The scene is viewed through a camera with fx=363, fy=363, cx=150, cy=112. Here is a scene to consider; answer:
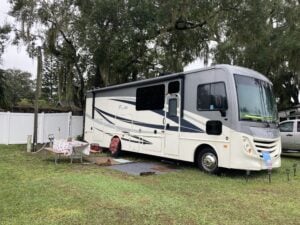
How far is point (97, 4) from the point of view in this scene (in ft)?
46.5

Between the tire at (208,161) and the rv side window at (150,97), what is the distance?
223cm

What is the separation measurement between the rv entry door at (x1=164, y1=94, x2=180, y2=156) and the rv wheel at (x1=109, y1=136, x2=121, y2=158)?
2813 millimetres

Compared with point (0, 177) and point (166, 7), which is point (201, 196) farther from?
point (166, 7)

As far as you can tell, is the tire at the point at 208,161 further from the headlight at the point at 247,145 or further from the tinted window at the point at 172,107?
the tinted window at the point at 172,107

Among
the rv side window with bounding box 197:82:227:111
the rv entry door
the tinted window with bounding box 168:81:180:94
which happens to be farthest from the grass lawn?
the tinted window with bounding box 168:81:180:94

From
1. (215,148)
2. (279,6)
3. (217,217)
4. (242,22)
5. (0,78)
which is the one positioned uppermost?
(279,6)

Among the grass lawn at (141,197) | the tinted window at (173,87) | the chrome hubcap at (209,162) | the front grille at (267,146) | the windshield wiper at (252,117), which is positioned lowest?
the grass lawn at (141,197)

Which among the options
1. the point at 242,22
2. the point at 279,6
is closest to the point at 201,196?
the point at 242,22

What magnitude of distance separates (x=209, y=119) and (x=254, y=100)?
1.29 metres

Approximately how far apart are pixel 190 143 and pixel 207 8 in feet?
22.8

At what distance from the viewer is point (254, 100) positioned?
969cm

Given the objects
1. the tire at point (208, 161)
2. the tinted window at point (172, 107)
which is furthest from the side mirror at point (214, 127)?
the tinted window at point (172, 107)

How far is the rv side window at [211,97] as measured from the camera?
31.2ft

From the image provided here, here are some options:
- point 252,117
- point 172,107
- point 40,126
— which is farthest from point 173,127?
point 40,126
